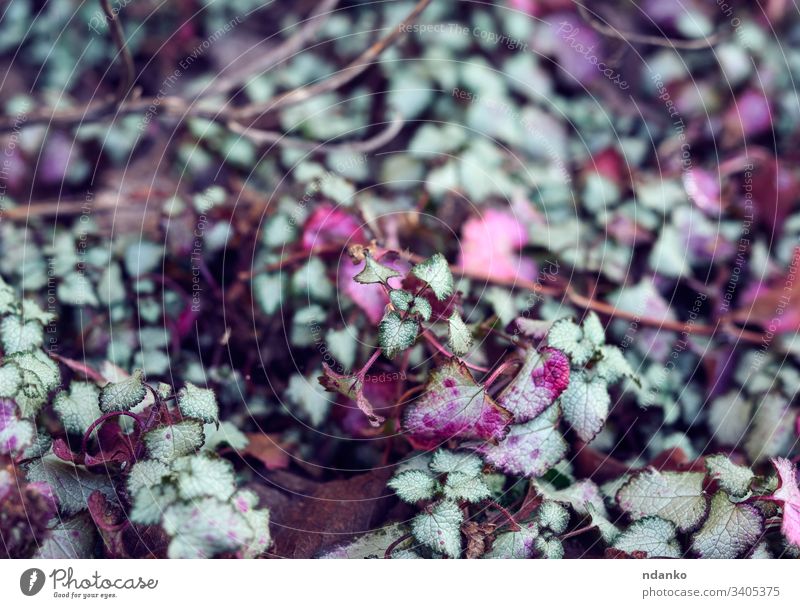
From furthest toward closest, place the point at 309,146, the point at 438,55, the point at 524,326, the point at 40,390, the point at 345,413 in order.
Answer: the point at 438,55, the point at 309,146, the point at 345,413, the point at 524,326, the point at 40,390

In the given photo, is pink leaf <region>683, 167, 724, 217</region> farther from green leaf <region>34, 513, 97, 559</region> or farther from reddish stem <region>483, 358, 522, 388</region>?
green leaf <region>34, 513, 97, 559</region>

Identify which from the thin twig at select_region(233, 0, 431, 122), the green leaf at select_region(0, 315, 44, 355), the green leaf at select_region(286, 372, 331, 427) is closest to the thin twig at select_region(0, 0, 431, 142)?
the thin twig at select_region(233, 0, 431, 122)

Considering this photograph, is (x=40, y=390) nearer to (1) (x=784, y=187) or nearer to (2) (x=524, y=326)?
(2) (x=524, y=326)

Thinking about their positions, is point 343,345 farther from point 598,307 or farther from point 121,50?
point 121,50

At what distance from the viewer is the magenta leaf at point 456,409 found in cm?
75

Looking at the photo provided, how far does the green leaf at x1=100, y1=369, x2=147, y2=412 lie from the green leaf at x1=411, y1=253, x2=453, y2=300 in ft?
1.01

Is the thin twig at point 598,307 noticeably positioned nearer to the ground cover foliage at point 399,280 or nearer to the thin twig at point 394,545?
the ground cover foliage at point 399,280

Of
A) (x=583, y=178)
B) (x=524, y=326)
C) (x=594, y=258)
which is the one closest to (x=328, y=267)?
(x=524, y=326)

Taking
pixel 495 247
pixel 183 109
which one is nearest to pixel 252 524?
pixel 495 247

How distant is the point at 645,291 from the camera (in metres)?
1.08

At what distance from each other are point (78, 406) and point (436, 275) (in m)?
0.41

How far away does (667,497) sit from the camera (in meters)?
0.78

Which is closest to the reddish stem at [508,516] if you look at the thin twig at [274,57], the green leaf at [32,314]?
the green leaf at [32,314]

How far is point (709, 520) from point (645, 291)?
415mm
